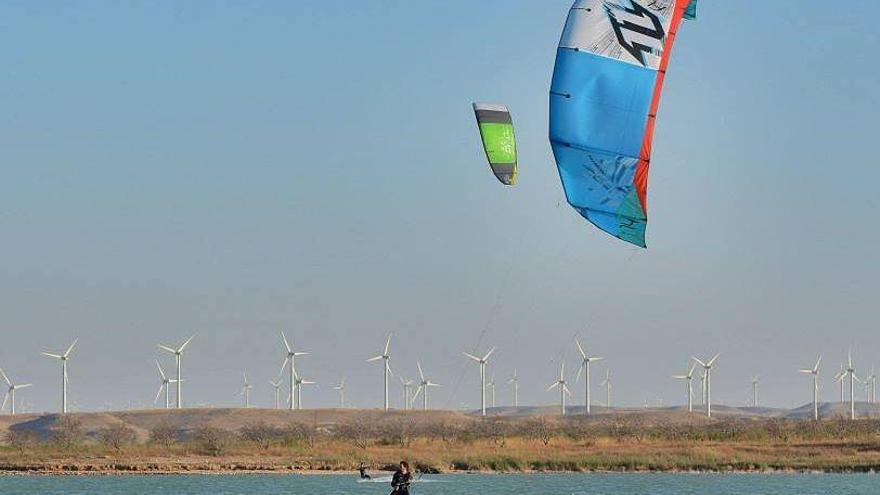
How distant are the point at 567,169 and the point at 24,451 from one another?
5876 cm

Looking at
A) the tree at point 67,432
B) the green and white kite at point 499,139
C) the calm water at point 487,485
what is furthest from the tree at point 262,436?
the green and white kite at point 499,139

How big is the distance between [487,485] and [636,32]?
111 feet

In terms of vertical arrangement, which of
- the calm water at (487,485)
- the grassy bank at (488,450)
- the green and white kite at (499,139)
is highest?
the green and white kite at (499,139)

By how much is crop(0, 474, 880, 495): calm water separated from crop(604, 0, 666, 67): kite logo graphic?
27.8 m

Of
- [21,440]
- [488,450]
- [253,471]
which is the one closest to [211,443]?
[488,450]

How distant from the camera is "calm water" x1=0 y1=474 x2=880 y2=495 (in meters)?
57.7

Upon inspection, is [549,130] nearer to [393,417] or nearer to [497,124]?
[497,124]

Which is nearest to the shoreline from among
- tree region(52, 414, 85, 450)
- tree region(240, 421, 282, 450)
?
tree region(240, 421, 282, 450)

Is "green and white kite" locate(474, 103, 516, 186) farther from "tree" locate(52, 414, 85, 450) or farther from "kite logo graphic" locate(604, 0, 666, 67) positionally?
"tree" locate(52, 414, 85, 450)

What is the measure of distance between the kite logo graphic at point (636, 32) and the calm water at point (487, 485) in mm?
27776

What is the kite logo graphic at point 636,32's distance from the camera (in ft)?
97.4

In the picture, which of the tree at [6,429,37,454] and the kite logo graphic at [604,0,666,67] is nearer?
the kite logo graphic at [604,0,666,67]

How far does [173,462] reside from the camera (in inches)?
3046

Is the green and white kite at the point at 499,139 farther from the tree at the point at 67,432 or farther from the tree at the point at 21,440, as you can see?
the tree at the point at 67,432
